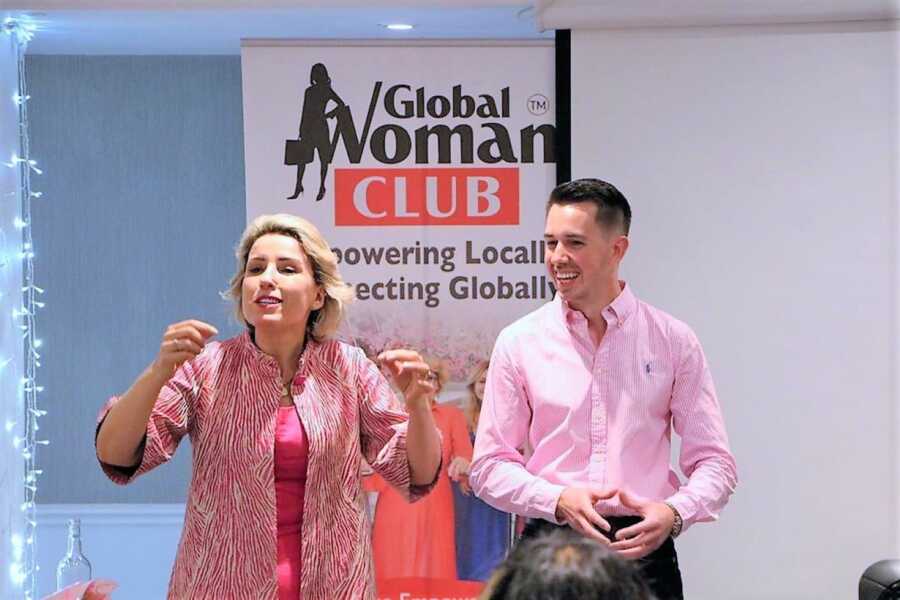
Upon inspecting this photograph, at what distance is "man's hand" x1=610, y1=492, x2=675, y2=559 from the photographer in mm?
2955

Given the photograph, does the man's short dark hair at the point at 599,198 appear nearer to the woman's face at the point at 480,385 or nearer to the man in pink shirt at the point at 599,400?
the man in pink shirt at the point at 599,400

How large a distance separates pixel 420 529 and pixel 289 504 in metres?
1.90

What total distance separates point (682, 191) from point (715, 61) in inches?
17.1

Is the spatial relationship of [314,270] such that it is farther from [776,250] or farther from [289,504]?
[776,250]

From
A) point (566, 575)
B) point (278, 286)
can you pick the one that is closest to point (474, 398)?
point (278, 286)

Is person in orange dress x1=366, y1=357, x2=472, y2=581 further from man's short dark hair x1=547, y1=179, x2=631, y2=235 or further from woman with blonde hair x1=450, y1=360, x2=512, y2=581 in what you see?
man's short dark hair x1=547, y1=179, x2=631, y2=235

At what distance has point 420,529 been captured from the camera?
4.64m

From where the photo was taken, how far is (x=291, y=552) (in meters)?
2.79

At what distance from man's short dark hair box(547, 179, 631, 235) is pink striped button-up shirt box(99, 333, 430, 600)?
0.63 m

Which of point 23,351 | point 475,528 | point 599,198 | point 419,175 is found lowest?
point 475,528

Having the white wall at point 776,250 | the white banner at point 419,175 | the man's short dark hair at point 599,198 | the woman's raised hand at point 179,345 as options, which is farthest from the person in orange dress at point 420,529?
the woman's raised hand at point 179,345

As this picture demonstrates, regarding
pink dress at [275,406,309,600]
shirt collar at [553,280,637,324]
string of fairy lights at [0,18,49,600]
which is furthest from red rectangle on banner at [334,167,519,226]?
pink dress at [275,406,309,600]

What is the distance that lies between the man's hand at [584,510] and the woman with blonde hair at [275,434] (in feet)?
0.98

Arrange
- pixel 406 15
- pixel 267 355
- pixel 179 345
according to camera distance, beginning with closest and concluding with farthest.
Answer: pixel 179 345, pixel 267 355, pixel 406 15
